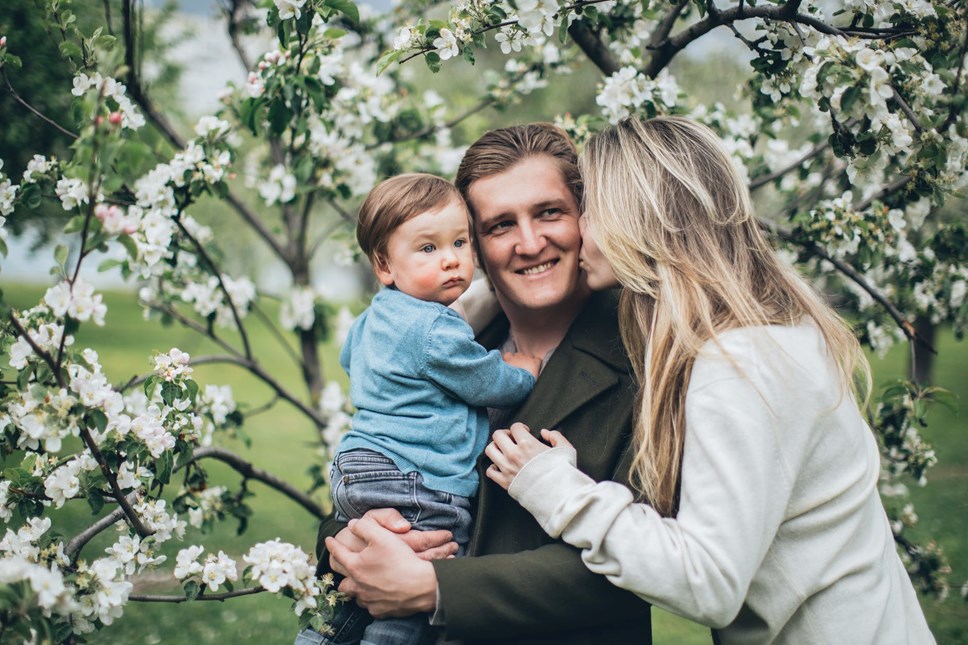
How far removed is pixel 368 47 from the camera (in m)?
5.10

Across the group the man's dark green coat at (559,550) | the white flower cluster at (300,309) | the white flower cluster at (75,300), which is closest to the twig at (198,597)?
the man's dark green coat at (559,550)

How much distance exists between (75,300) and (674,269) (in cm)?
153

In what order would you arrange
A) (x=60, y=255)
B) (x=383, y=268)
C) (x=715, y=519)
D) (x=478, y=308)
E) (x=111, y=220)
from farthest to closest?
1. (x=478, y=308)
2. (x=383, y=268)
3. (x=60, y=255)
4. (x=715, y=519)
5. (x=111, y=220)

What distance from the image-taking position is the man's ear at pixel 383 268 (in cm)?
272

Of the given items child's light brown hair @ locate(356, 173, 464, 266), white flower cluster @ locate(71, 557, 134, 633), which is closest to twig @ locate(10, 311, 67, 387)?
white flower cluster @ locate(71, 557, 134, 633)

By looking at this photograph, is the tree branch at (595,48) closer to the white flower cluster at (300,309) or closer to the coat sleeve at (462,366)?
the coat sleeve at (462,366)

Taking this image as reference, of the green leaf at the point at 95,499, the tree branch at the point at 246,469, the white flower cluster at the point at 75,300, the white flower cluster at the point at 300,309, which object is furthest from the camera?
the white flower cluster at the point at 300,309

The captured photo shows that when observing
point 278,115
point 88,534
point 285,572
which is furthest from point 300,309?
point 285,572

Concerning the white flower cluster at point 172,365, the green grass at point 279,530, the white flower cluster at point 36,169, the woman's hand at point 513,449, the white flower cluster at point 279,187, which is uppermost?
the white flower cluster at point 279,187

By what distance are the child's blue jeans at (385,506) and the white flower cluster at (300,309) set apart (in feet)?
7.62

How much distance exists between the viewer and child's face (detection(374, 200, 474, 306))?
8.51 feet

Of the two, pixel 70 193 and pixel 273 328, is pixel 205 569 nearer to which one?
pixel 70 193

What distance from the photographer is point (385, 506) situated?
2.48m

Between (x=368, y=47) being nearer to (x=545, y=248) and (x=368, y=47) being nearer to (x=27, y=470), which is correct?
(x=545, y=248)
